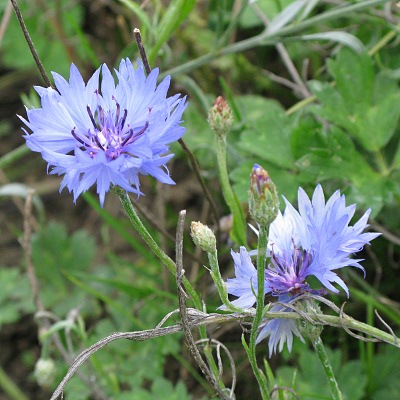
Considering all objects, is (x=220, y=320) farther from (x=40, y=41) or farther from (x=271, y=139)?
(x=40, y=41)

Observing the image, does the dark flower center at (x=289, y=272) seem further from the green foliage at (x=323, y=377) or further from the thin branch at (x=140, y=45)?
the green foliage at (x=323, y=377)

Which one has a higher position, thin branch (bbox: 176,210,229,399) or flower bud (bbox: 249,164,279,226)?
flower bud (bbox: 249,164,279,226)

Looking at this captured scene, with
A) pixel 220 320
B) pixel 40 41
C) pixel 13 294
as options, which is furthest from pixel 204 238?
pixel 40 41

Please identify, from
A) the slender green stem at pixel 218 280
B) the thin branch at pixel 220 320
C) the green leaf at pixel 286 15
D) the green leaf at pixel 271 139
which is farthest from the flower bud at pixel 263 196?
the green leaf at pixel 286 15

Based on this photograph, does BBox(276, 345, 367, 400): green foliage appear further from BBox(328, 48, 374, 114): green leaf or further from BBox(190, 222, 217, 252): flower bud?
BBox(190, 222, 217, 252): flower bud

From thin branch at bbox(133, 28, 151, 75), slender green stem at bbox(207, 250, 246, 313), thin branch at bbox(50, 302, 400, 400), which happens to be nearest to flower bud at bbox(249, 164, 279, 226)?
slender green stem at bbox(207, 250, 246, 313)

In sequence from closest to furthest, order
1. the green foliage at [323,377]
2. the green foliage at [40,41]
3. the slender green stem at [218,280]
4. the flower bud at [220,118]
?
the slender green stem at [218,280]
the flower bud at [220,118]
the green foliage at [323,377]
the green foliage at [40,41]

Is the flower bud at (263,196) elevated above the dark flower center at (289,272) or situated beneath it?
elevated above
